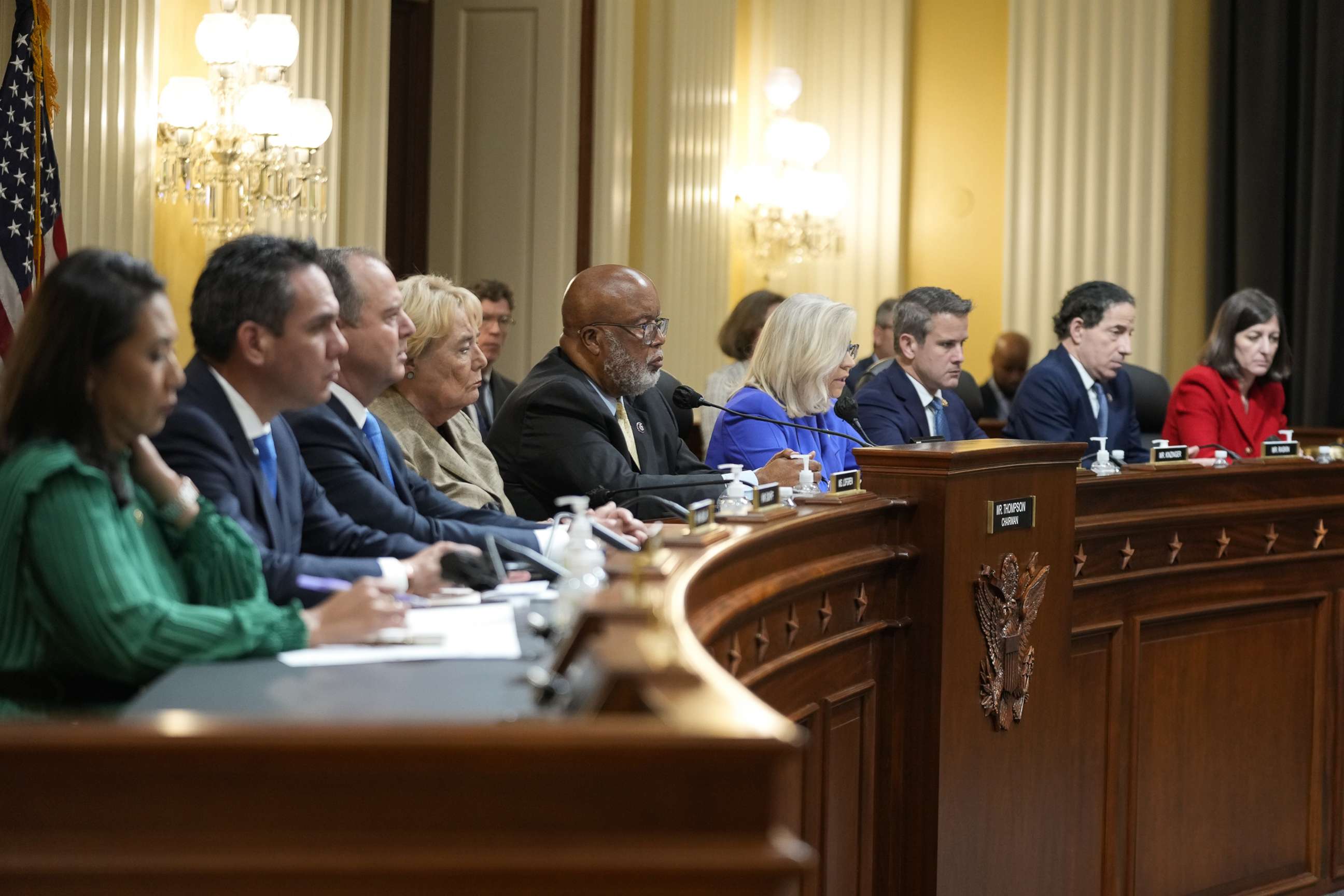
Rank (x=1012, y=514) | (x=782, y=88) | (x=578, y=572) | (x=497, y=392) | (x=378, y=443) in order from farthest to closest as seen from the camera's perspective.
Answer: (x=782, y=88), (x=497, y=392), (x=1012, y=514), (x=378, y=443), (x=578, y=572)

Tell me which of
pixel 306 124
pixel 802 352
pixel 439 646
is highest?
pixel 306 124

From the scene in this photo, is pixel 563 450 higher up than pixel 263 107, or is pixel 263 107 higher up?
pixel 263 107

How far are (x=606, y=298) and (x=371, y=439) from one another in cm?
102

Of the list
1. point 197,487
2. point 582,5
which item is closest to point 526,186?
point 582,5

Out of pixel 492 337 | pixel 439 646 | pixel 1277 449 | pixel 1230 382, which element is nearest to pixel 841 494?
pixel 439 646

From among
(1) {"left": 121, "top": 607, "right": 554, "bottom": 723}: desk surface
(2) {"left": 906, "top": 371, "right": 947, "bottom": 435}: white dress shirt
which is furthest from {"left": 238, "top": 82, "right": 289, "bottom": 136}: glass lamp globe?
(1) {"left": 121, "top": 607, "right": 554, "bottom": 723}: desk surface

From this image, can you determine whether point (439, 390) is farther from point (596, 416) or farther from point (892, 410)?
point (892, 410)

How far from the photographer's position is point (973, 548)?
10.7 ft

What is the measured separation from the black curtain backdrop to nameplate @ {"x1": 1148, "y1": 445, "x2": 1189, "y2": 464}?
4.67 meters

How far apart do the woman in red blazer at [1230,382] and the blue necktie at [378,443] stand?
3.08 metres

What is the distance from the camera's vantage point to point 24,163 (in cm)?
507

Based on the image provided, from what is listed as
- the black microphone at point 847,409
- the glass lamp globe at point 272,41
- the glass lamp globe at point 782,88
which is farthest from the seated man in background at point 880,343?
the black microphone at point 847,409

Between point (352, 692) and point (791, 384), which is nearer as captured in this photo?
point (352, 692)

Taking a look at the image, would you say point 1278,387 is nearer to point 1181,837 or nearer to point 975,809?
point 1181,837
